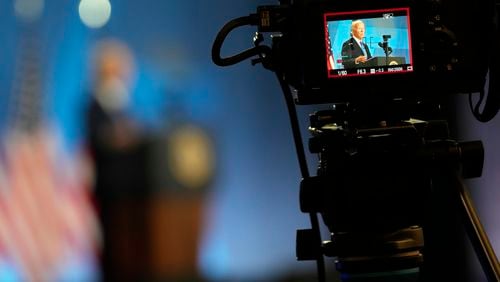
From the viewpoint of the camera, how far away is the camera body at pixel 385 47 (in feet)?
3.24

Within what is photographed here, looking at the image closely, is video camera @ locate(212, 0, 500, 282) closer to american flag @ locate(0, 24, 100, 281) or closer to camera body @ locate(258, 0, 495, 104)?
camera body @ locate(258, 0, 495, 104)

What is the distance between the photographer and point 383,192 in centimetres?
101

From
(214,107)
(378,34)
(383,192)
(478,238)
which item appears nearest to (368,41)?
(378,34)

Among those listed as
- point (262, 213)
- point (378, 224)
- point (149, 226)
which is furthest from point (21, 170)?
point (378, 224)

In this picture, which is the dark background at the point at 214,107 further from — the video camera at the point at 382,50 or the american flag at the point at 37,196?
the video camera at the point at 382,50

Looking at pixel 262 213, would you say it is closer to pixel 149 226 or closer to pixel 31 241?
pixel 149 226

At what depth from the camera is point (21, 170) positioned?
2164mm

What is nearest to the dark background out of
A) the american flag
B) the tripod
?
the american flag

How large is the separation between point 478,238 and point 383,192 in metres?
0.15

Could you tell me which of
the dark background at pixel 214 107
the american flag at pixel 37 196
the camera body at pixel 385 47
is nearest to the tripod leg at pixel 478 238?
the camera body at pixel 385 47

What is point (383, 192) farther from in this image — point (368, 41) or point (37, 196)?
point (37, 196)

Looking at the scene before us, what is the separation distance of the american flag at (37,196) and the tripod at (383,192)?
52.6 inches

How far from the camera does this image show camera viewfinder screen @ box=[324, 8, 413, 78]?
0.99 m

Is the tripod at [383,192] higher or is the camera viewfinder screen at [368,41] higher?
the camera viewfinder screen at [368,41]
